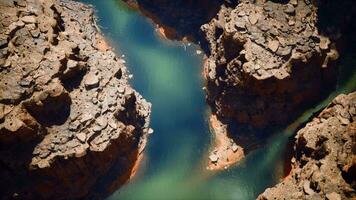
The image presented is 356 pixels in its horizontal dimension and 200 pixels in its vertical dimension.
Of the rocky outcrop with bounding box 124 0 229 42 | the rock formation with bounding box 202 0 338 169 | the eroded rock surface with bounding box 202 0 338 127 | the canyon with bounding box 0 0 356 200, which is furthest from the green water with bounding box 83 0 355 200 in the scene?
the eroded rock surface with bounding box 202 0 338 127

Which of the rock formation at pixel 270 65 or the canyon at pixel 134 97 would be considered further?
the rock formation at pixel 270 65

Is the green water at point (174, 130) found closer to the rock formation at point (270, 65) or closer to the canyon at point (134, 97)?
the canyon at point (134, 97)

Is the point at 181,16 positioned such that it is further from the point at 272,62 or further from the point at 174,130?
the point at 272,62

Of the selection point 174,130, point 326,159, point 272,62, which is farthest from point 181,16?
point 326,159

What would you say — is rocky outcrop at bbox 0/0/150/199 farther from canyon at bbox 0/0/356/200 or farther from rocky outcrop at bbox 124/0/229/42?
rocky outcrop at bbox 124/0/229/42

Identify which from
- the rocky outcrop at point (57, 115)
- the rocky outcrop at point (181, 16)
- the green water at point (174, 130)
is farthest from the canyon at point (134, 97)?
the rocky outcrop at point (181, 16)

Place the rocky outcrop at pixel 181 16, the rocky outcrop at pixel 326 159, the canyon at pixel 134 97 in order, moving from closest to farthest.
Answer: the rocky outcrop at pixel 326 159
the canyon at pixel 134 97
the rocky outcrop at pixel 181 16
